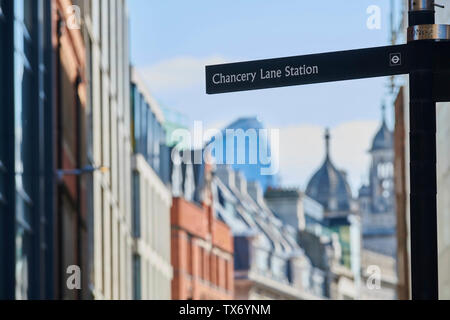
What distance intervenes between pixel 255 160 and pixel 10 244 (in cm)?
1515

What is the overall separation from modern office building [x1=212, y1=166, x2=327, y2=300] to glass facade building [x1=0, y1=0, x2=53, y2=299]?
62580 millimetres

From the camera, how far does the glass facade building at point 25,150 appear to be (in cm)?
2327

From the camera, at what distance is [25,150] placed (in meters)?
26.7

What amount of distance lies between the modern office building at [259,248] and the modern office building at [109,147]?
35.3m

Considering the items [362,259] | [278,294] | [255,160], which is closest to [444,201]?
[255,160]

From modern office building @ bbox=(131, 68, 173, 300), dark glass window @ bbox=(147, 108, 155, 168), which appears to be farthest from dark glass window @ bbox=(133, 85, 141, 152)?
dark glass window @ bbox=(147, 108, 155, 168)

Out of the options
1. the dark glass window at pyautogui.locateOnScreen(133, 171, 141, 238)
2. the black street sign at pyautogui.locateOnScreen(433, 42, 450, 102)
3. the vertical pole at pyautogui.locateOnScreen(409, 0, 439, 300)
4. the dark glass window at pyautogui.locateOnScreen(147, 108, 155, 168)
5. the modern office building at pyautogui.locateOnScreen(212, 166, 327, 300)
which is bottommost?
the modern office building at pyautogui.locateOnScreen(212, 166, 327, 300)

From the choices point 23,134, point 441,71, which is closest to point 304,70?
point 441,71

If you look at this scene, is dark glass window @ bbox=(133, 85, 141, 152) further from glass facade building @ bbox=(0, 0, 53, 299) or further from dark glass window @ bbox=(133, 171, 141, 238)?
glass facade building @ bbox=(0, 0, 53, 299)

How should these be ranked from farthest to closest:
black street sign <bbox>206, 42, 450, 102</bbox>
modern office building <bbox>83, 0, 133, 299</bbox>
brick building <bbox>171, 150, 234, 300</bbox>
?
brick building <bbox>171, 150, 234, 300</bbox> < modern office building <bbox>83, 0, 133, 299</bbox> < black street sign <bbox>206, 42, 450, 102</bbox>

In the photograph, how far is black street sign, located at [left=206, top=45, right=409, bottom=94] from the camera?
7305mm

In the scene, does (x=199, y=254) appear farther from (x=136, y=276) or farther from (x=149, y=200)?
(x=136, y=276)

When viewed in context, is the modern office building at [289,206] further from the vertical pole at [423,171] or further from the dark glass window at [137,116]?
the vertical pole at [423,171]

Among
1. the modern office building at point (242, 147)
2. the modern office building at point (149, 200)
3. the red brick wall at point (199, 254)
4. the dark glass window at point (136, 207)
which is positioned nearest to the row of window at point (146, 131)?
the modern office building at point (149, 200)
